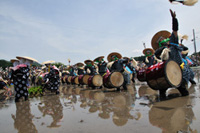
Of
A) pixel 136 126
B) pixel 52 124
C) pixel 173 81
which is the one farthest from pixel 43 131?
pixel 173 81

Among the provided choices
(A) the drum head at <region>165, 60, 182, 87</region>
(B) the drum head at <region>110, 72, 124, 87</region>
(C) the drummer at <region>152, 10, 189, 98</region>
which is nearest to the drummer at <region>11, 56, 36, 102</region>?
(B) the drum head at <region>110, 72, 124, 87</region>

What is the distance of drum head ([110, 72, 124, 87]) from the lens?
712 centimetres

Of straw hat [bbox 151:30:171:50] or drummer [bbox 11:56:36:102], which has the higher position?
straw hat [bbox 151:30:171:50]

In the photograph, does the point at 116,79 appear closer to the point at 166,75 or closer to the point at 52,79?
the point at 52,79

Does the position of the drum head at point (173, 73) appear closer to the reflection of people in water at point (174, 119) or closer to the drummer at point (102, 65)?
the reflection of people in water at point (174, 119)

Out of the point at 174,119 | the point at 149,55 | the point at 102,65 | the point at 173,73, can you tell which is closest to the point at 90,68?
the point at 102,65

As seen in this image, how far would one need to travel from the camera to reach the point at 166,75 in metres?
4.06

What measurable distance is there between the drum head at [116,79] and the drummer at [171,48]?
2.53 metres

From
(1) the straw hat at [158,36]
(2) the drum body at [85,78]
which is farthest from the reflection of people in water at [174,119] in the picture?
(2) the drum body at [85,78]

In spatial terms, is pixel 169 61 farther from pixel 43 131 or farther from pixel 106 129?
pixel 43 131

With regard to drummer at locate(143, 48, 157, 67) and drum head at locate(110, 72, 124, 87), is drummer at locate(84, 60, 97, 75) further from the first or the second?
drum head at locate(110, 72, 124, 87)

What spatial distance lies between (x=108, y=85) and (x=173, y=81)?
11.4 ft

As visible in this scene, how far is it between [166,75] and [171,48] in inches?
41.2

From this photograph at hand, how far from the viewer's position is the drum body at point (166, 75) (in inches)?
→ 161
